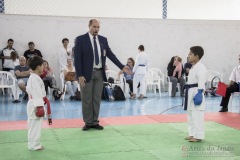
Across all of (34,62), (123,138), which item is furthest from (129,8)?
(34,62)

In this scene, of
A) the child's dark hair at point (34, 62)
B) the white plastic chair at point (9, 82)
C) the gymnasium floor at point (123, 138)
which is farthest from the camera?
the white plastic chair at point (9, 82)

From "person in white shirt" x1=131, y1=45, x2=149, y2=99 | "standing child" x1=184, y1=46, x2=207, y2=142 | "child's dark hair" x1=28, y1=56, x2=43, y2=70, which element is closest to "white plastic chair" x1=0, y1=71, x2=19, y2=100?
"person in white shirt" x1=131, y1=45, x2=149, y2=99

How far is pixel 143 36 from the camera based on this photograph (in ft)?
43.7

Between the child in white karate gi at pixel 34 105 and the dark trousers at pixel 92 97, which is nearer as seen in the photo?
the child in white karate gi at pixel 34 105

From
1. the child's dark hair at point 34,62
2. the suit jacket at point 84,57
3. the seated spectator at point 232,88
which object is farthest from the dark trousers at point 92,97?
the seated spectator at point 232,88

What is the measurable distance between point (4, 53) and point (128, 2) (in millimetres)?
5292

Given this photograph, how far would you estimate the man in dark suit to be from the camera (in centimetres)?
550

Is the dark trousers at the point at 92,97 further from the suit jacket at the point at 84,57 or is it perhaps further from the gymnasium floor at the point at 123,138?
the gymnasium floor at the point at 123,138

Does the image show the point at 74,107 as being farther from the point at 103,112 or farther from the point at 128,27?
the point at 128,27

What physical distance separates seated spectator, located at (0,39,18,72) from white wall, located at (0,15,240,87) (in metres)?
0.41

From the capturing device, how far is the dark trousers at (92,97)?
5.58 metres

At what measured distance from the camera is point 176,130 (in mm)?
5547

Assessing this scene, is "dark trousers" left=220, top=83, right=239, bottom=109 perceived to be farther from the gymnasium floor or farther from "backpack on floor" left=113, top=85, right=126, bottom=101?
"backpack on floor" left=113, top=85, right=126, bottom=101

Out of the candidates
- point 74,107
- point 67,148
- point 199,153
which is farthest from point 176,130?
point 74,107
